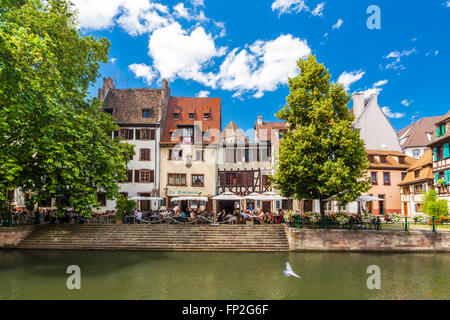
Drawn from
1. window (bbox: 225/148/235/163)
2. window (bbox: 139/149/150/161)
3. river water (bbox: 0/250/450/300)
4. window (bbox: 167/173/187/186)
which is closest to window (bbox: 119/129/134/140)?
window (bbox: 139/149/150/161)

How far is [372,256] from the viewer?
16844mm

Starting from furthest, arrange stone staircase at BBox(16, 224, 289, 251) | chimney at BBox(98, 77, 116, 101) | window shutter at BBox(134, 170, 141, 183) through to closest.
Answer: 1. chimney at BBox(98, 77, 116, 101)
2. window shutter at BBox(134, 170, 141, 183)
3. stone staircase at BBox(16, 224, 289, 251)

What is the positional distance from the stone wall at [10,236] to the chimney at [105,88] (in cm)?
1797

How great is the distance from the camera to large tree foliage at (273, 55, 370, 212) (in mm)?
18500

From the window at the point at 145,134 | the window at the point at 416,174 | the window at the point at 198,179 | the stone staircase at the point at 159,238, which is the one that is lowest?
the stone staircase at the point at 159,238

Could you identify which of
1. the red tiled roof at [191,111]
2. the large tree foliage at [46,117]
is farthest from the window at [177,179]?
the large tree foliage at [46,117]

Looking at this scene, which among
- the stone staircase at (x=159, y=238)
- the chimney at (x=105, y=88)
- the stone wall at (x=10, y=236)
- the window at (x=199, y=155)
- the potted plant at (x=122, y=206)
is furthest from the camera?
the chimney at (x=105, y=88)

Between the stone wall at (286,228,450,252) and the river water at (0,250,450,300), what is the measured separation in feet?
3.06

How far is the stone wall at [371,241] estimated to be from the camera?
18.2m

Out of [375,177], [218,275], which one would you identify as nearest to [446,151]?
[375,177]

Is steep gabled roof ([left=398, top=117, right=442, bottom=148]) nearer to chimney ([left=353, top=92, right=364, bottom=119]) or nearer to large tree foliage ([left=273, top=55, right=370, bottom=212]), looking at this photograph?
chimney ([left=353, top=92, right=364, bottom=119])

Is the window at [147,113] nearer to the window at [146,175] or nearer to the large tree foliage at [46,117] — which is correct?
the window at [146,175]

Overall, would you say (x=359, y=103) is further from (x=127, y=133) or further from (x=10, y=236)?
(x=10, y=236)

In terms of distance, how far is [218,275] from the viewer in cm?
1224
